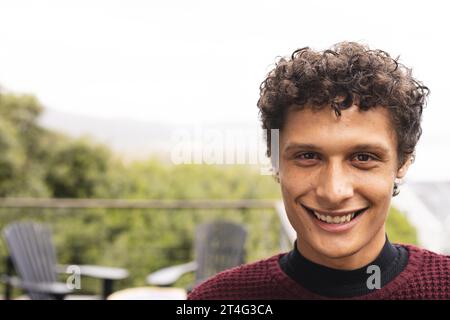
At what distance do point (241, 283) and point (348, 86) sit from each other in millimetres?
319

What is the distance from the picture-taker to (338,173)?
26.1 inches

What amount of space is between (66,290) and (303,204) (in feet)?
8.16

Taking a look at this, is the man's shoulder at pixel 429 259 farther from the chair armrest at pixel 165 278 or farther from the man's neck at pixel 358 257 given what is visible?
the chair armrest at pixel 165 278

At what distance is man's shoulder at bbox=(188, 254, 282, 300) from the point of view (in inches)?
31.1

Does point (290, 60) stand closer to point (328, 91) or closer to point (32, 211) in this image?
point (328, 91)

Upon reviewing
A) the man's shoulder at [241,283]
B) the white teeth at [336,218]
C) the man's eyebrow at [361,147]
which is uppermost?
the man's eyebrow at [361,147]

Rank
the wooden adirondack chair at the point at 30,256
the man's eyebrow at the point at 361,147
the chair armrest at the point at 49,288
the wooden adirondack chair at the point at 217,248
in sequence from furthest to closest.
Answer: the wooden adirondack chair at the point at 217,248 → the wooden adirondack chair at the point at 30,256 → the chair armrest at the point at 49,288 → the man's eyebrow at the point at 361,147

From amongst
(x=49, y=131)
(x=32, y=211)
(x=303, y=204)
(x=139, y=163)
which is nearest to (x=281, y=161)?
(x=303, y=204)

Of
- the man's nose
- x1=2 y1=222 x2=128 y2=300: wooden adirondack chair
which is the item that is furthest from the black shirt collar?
x1=2 y1=222 x2=128 y2=300: wooden adirondack chair

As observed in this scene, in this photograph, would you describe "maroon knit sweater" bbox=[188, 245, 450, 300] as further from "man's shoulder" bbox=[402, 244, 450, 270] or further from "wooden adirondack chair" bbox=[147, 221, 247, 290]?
"wooden adirondack chair" bbox=[147, 221, 247, 290]

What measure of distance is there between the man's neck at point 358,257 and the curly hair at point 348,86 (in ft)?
0.35

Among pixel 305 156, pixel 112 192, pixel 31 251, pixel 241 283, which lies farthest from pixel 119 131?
pixel 305 156

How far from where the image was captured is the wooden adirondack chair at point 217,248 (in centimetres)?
377

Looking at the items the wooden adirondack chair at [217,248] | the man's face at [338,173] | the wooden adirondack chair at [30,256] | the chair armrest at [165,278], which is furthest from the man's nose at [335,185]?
the wooden adirondack chair at [217,248]
